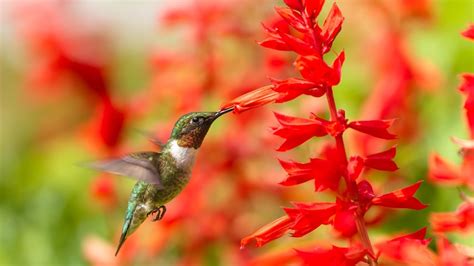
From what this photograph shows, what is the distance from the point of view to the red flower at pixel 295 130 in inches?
45.5

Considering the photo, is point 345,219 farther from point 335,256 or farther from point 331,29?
point 331,29

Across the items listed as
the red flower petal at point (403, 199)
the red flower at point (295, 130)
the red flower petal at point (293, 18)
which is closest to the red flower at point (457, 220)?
the red flower petal at point (403, 199)

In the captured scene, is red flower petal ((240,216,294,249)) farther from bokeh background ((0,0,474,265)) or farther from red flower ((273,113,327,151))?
bokeh background ((0,0,474,265))

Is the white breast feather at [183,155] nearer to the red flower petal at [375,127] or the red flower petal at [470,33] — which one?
the red flower petal at [375,127]

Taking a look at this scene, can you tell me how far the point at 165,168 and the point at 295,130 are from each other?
0.54 meters

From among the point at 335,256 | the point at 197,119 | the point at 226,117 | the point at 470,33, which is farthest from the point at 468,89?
the point at 226,117

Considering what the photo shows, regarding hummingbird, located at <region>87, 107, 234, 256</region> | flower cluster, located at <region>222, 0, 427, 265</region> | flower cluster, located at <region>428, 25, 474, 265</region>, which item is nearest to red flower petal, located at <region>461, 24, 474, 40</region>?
flower cluster, located at <region>428, 25, 474, 265</region>

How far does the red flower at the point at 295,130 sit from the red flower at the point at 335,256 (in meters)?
0.15

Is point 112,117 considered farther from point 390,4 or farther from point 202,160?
point 390,4

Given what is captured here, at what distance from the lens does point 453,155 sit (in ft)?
7.85

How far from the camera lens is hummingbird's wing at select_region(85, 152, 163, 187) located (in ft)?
4.81

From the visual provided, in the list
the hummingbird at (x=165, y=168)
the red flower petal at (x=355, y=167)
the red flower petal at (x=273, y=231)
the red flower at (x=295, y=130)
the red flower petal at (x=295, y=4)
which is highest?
the red flower petal at (x=295, y=4)

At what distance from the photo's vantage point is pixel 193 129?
1597mm

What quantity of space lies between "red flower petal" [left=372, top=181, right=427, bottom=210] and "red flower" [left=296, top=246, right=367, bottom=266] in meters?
0.07
